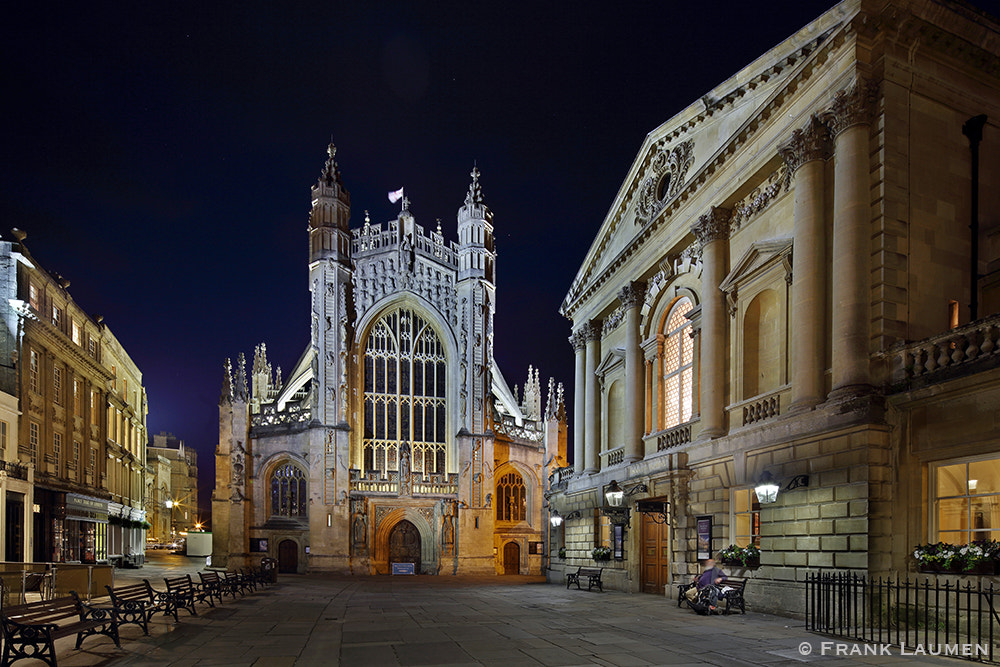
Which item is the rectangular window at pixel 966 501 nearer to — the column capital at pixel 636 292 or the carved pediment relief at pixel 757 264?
the carved pediment relief at pixel 757 264

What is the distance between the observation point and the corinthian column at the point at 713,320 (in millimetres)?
20969

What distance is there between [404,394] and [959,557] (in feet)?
136

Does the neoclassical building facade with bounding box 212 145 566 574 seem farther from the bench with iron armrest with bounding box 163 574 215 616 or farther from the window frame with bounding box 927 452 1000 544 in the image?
the window frame with bounding box 927 452 1000 544

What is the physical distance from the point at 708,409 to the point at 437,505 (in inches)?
1226

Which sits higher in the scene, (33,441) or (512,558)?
(33,441)

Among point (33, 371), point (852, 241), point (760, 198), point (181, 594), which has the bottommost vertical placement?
point (181, 594)

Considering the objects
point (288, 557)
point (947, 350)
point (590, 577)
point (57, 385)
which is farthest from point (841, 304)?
point (288, 557)

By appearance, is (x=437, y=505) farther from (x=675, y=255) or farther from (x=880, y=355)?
(x=880, y=355)

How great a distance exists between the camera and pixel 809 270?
666 inches

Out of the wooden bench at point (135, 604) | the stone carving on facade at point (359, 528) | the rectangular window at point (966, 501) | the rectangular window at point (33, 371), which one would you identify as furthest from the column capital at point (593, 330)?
the rectangular window at point (33, 371)

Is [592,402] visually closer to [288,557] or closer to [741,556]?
[741,556]

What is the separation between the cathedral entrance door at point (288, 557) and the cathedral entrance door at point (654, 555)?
29109 millimetres

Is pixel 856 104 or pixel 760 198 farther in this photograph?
pixel 760 198

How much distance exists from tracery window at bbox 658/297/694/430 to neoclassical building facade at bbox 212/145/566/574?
84.4 feet
